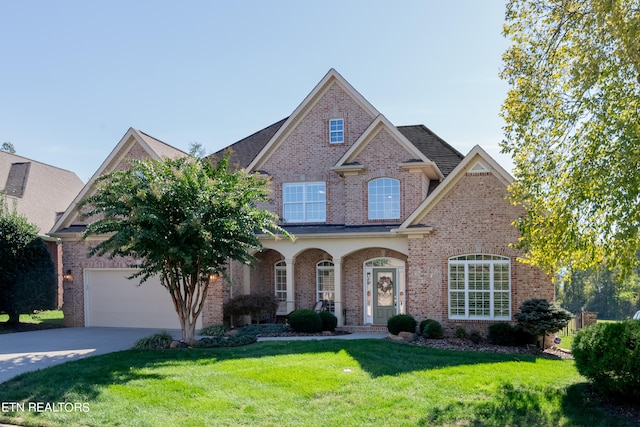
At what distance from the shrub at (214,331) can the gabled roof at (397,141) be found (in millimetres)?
A: 6927

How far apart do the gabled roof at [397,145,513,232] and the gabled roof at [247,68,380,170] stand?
507 cm

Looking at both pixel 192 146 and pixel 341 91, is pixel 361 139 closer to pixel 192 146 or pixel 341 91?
pixel 341 91

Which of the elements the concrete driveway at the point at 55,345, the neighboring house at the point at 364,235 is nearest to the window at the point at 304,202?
the neighboring house at the point at 364,235

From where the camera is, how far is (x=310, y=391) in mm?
8875

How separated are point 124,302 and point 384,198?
35.0 feet

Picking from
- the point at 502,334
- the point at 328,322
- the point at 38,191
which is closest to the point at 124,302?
the point at 328,322

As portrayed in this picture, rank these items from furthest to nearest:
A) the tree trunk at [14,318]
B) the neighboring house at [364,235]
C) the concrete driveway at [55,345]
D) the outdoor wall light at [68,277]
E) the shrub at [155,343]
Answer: the tree trunk at [14,318]
the outdoor wall light at [68,277]
the neighboring house at [364,235]
the shrub at [155,343]
the concrete driveway at [55,345]

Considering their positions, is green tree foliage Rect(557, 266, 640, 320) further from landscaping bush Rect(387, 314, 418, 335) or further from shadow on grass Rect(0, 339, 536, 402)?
shadow on grass Rect(0, 339, 536, 402)

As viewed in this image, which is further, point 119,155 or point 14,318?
point 14,318

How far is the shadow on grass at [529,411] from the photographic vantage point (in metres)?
7.56

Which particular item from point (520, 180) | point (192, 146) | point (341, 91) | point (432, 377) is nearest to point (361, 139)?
point (341, 91)

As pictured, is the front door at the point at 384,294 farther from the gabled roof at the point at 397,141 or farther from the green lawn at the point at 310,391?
the green lawn at the point at 310,391

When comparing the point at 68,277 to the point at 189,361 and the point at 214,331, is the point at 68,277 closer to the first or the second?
the point at 214,331

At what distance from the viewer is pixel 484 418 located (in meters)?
7.71
